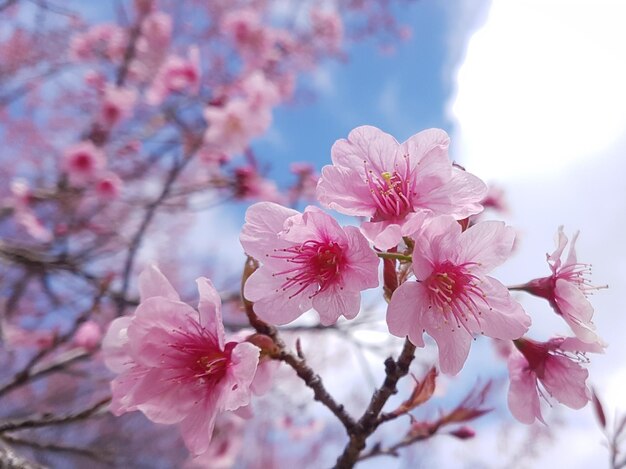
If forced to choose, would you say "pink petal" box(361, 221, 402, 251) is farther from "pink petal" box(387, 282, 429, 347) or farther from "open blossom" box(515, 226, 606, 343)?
"open blossom" box(515, 226, 606, 343)

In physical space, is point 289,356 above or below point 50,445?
above

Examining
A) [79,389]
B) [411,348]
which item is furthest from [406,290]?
[79,389]

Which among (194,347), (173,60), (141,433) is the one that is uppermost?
(173,60)

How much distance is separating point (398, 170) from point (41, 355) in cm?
158

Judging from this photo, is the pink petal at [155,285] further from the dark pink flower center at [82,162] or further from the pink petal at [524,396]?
the dark pink flower center at [82,162]

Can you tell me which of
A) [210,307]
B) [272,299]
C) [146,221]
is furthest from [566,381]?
[146,221]

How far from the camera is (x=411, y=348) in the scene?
3.51 feet

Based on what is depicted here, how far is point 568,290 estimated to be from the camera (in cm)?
109

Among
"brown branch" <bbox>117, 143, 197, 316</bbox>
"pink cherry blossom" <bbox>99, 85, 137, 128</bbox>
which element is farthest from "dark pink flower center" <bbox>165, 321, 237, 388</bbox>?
"pink cherry blossom" <bbox>99, 85, 137, 128</bbox>

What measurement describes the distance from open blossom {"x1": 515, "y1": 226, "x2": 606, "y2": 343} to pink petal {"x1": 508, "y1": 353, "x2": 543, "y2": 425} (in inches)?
7.2

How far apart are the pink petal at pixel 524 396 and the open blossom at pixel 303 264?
44 cm

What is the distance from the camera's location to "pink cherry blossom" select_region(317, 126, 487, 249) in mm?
1079

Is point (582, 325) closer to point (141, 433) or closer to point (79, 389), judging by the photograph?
point (79, 389)

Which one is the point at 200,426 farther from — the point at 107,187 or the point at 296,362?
the point at 107,187
